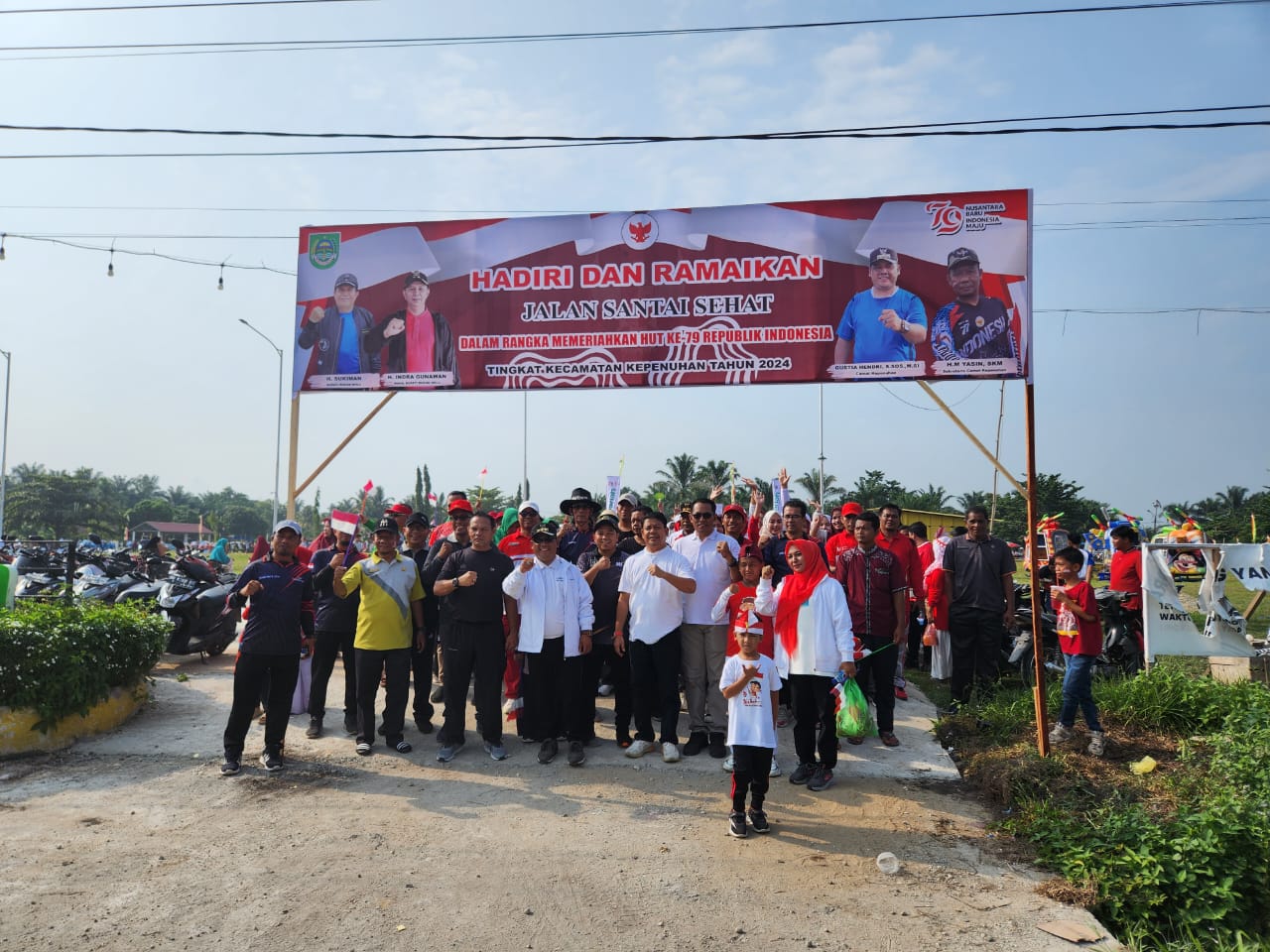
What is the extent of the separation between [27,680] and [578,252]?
6.73 metres

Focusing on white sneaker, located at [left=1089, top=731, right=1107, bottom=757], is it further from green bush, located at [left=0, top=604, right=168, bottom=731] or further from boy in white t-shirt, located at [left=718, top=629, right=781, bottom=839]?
green bush, located at [left=0, top=604, right=168, bottom=731]

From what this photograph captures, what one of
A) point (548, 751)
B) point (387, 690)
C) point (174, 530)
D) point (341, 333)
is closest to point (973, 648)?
point (548, 751)

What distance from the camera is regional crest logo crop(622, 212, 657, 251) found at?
9.49 meters

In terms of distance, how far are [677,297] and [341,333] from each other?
13.6 feet

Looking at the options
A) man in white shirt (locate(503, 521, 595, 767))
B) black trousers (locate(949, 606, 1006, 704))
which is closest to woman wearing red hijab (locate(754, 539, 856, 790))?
man in white shirt (locate(503, 521, 595, 767))

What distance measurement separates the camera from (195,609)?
9570 millimetres

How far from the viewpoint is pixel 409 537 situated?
6934mm

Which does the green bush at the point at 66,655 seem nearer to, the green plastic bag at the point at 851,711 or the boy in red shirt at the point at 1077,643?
the green plastic bag at the point at 851,711

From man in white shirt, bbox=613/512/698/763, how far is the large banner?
3.46 metres

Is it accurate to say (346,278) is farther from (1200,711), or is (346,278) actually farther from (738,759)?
(1200,711)

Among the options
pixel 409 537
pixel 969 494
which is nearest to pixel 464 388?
pixel 409 537

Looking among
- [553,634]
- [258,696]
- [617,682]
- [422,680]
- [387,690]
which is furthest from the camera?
[422,680]

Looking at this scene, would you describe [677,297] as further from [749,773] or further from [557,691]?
[749,773]

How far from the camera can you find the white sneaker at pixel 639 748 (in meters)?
6.22
